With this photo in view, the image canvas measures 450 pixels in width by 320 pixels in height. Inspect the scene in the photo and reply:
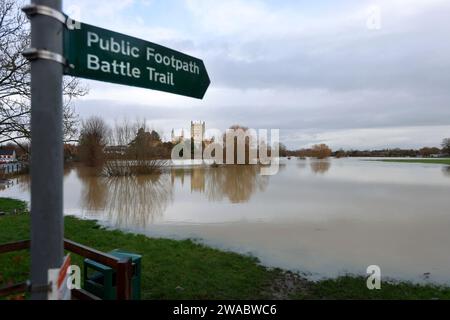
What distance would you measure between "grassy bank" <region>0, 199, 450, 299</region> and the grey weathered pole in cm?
359

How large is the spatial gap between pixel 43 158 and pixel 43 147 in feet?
0.18

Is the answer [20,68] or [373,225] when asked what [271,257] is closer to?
[373,225]

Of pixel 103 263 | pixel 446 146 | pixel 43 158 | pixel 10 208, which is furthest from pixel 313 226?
pixel 446 146

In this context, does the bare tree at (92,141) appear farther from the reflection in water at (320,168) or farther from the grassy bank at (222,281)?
the grassy bank at (222,281)

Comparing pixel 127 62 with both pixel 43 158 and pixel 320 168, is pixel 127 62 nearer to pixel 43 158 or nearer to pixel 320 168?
pixel 43 158

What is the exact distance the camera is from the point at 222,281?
222 inches

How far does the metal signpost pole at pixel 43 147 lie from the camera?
5.22 ft

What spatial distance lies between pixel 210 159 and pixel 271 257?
54233 mm

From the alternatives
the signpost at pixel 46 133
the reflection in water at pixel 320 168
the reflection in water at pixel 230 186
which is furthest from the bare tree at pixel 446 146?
the signpost at pixel 46 133

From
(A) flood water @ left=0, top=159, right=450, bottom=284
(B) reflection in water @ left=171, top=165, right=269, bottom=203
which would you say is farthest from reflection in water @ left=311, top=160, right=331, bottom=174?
(A) flood water @ left=0, top=159, right=450, bottom=284

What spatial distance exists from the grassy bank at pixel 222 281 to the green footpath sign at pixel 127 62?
3549mm

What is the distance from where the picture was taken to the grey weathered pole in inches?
62.7

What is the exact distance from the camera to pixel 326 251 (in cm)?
791
